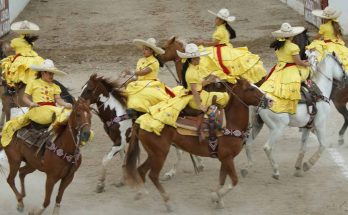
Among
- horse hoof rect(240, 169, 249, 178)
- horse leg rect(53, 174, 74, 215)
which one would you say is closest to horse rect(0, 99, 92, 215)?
horse leg rect(53, 174, 74, 215)

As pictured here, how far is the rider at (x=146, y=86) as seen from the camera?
12617 millimetres

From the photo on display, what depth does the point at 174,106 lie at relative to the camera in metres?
11.5

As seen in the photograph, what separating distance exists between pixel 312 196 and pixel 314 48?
3.38 m

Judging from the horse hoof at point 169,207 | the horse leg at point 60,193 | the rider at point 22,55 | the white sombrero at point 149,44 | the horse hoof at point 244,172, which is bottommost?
the horse hoof at point 244,172

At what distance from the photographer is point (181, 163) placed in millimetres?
14039

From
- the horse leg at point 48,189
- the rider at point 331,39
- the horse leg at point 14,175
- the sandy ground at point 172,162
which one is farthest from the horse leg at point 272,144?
the horse leg at point 14,175

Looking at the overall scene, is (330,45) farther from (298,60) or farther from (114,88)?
(114,88)

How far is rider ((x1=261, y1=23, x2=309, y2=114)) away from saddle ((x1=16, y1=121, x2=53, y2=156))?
379 centimetres

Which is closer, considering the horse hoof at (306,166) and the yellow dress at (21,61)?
the horse hoof at (306,166)

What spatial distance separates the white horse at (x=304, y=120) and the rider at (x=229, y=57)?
75 centimetres

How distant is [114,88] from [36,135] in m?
1.84

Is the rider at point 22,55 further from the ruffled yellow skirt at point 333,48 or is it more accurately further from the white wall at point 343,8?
the white wall at point 343,8

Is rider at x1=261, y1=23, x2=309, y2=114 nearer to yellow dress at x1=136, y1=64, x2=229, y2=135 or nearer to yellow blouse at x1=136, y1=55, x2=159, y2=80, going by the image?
yellow dress at x1=136, y1=64, x2=229, y2=135

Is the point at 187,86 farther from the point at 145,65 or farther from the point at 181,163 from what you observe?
the point at 181,163
